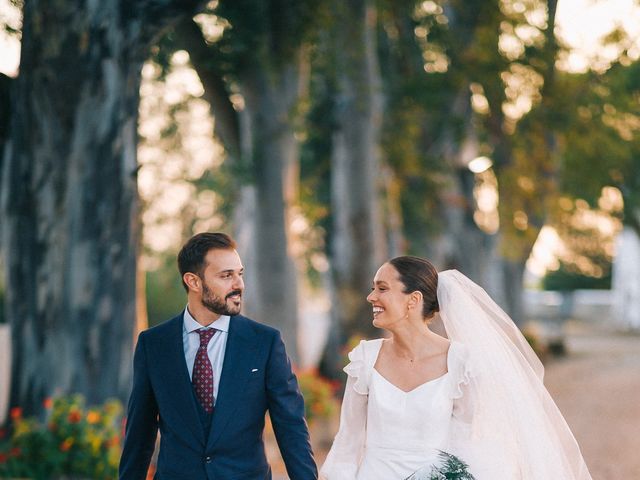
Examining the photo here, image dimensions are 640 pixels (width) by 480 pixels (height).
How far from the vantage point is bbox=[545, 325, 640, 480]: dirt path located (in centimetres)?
1470

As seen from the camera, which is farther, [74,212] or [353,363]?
[74,212]

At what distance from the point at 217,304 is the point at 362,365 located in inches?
34.7

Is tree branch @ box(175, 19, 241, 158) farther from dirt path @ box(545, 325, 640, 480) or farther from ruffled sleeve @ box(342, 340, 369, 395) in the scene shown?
ruffled sleeve @ box(342, 340, 369, 395)

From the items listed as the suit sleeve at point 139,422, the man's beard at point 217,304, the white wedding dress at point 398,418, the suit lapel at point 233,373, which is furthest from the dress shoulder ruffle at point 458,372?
the suit sleeve at point 139,422

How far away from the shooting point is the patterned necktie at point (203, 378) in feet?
15.3

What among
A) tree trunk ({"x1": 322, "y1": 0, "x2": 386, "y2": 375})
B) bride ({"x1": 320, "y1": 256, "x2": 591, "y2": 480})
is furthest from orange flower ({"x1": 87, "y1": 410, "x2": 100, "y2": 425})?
tree trunk ({"x1": 322, "y1": 0, "x2": 386, "y2": 375})

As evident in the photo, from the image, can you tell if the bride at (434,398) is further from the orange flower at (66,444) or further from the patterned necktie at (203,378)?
the orange flower at (66,444)

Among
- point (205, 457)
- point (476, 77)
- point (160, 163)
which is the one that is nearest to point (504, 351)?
point (205, 457)

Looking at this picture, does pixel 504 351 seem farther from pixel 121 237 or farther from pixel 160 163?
pixel 160 163

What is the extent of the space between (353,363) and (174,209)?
19.5m

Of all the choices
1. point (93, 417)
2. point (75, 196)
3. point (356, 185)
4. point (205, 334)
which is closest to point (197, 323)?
point (205, 334)

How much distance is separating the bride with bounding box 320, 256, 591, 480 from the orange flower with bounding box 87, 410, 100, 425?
3.64 m

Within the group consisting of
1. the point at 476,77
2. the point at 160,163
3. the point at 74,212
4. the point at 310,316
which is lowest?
the point at 310,316

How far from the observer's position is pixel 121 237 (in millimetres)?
9188
